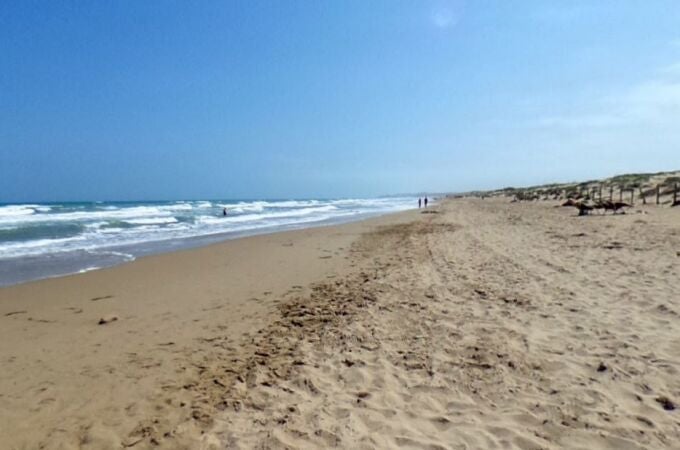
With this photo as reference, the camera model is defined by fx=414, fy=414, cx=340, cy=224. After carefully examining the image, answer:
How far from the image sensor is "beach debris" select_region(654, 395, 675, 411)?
10.7ft

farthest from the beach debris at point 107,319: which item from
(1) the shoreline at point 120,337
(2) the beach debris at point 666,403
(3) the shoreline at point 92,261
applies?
(2) the beach debris at point 666,403

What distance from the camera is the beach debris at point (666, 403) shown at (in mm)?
3252

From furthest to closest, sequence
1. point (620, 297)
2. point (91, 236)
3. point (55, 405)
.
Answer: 1. point (91, 236)
2. point (620, 297)
3. point (55, 405)

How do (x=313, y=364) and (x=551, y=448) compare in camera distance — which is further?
(x=313, y=364)

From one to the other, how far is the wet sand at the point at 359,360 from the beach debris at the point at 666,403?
1 cm

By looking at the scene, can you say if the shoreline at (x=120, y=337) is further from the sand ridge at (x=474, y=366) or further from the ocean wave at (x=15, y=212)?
the ocean wave at (x=15, y=212)

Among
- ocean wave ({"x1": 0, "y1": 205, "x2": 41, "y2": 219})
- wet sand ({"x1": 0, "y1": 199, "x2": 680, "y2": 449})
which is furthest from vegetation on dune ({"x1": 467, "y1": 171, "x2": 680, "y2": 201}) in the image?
ocean wave ({"x1": 0, "y1": 205, "x2": 41, "y2": 219})

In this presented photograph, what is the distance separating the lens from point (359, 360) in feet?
14.9

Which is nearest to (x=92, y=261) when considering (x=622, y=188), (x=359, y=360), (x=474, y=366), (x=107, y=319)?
(x=107, y=319)

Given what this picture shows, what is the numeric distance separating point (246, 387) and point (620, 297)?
5.48m

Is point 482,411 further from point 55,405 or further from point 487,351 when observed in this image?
point 55,405

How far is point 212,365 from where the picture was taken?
15.0 ft

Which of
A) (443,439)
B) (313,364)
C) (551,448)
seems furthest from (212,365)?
(551,448)

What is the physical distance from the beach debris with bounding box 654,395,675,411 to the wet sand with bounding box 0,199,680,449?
15mm
